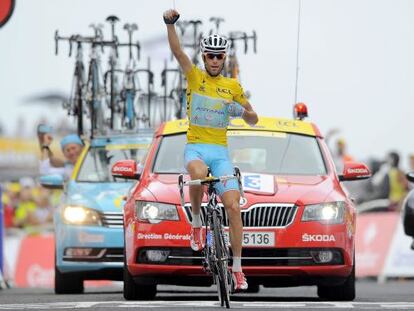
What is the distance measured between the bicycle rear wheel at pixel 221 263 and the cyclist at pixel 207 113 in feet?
0.43

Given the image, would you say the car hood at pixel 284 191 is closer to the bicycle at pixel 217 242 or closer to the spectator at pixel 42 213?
the bicycle at pixel 217 242

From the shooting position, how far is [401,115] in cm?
2550

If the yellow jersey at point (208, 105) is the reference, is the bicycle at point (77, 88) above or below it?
below

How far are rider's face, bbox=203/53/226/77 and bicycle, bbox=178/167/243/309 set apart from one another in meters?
0.82

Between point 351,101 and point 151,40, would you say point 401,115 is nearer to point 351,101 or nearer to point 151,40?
point 351,101

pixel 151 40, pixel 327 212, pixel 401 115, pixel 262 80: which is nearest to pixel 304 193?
pixel 327 212

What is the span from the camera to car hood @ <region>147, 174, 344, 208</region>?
13.1 metres

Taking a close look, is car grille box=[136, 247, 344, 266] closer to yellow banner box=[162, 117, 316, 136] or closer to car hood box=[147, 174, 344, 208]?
car hood box=[147, 174, 344, 208]

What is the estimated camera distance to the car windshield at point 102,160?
56.4 feet

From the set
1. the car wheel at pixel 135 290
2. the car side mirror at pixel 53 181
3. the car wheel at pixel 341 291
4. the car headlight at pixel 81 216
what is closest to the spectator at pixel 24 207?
the car side mirror at pixel 53 181

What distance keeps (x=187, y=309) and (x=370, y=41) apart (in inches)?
497

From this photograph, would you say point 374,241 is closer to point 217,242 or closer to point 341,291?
point 341,291

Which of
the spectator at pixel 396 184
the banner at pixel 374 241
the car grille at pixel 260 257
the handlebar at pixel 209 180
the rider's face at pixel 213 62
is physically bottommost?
the banner at pixel 374 241

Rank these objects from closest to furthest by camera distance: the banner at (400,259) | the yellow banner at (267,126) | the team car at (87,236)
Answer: the yellow banner at (267,126) → the team car at (87,236) → the banner at (400,259)
